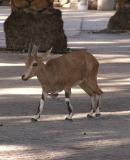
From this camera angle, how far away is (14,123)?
10258 mm

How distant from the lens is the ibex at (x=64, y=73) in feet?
33.5

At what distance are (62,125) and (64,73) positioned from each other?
2.47ft

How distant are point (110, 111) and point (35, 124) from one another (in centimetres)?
155

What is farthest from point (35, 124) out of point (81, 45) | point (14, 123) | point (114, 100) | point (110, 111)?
point (81, 45)

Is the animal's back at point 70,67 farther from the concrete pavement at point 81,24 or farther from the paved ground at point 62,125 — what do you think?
the concrete pavement at point 81,24

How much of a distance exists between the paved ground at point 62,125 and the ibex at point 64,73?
368 mm

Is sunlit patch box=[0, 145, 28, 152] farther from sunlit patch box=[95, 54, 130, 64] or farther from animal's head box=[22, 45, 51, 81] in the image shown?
sunlit patch box=[95, 54, 130, 64]

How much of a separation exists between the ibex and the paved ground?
368 millimetres

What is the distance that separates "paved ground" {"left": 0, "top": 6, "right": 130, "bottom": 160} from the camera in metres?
8.51

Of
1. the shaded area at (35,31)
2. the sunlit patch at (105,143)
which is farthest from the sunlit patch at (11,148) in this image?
the shaded area at (35,31)

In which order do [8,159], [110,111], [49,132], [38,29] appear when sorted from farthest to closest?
[38,29] < [110,111] < [49,132] < [8,159]

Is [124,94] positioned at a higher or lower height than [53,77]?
lower

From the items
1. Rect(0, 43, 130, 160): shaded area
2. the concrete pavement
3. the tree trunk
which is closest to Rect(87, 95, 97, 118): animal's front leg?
Rect(0, 43, 130, 160): shaded area

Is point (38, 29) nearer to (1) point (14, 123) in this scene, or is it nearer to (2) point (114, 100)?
(2) point (114, 100)
